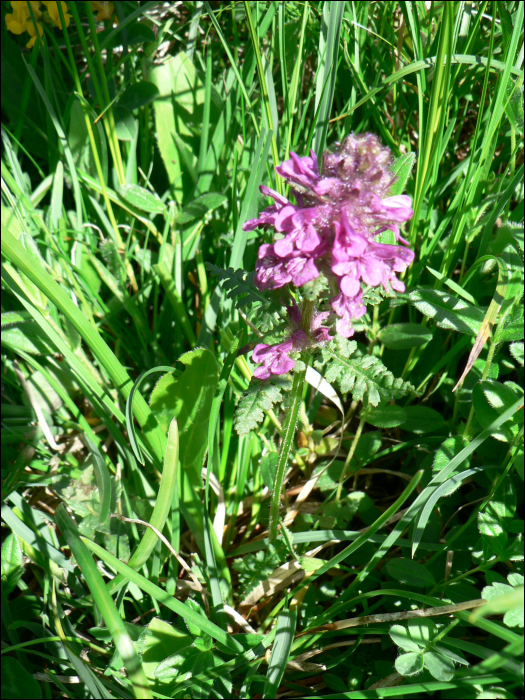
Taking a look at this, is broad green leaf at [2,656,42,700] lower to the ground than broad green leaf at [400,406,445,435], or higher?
lower

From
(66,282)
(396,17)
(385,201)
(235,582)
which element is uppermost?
(396,17)

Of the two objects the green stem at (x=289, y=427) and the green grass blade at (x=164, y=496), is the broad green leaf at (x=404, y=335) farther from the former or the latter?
the green grass blade at (x=164, y=496)

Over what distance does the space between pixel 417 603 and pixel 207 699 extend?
2.39 feet

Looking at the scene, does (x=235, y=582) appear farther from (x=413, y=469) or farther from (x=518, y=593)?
(x=518, y=593)

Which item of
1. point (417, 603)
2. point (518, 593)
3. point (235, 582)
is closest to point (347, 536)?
point (417, 603)

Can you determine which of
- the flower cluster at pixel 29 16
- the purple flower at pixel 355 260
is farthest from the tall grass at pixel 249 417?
the purple flower at pixel 355 260

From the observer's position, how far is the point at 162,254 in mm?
2264

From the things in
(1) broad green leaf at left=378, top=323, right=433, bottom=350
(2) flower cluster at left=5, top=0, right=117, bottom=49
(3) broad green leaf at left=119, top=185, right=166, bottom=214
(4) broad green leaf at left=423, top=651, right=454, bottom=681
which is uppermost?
(2) flower cluster at left=5, top=0, right=117, bottom=49

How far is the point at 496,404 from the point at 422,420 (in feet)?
1.41

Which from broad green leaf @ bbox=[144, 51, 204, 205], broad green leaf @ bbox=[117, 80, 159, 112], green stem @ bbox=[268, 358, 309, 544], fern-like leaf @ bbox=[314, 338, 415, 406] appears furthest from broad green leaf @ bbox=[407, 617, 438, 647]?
broad green leaf @ bbox=[117, 80, 159, 112]

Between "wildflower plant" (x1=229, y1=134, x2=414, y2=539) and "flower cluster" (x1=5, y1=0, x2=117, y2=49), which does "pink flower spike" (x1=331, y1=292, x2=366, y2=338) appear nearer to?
"wildflower plant" (x1=229, y1=134, x2=414, y2=539)

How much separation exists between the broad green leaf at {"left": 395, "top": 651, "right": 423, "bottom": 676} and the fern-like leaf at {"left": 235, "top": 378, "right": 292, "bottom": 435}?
722mm

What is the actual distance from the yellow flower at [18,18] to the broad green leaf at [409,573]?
2.71 m

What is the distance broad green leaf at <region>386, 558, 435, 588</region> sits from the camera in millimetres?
1566
